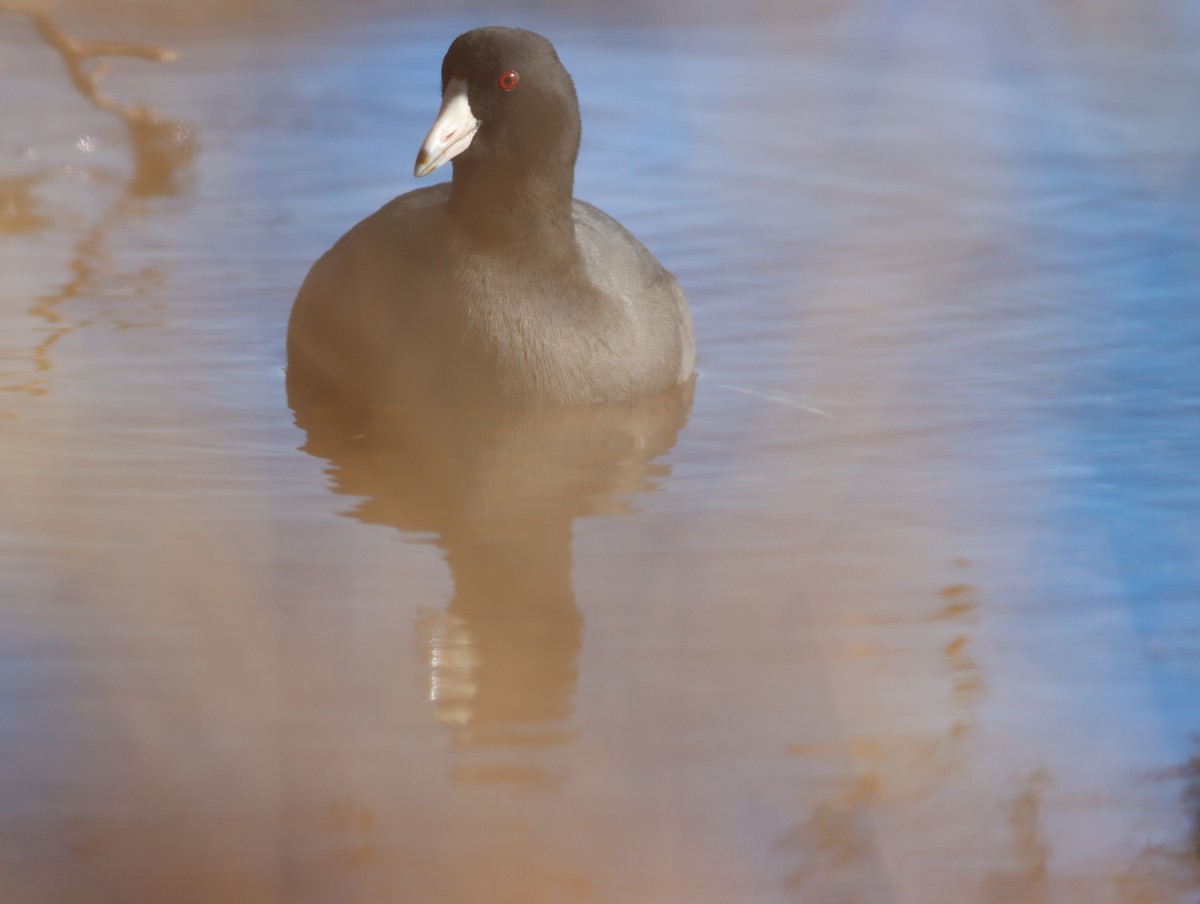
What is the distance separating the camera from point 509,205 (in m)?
3.01

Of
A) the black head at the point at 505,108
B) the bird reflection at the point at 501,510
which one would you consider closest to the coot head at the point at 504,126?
the black head at the point at 505,108

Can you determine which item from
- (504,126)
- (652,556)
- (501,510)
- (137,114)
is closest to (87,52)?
(137,114)

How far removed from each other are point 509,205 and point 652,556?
74cm

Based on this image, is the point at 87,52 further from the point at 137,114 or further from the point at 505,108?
the point at 505,108

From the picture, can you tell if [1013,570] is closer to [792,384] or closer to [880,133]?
[792,384]

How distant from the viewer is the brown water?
1913 millimetres

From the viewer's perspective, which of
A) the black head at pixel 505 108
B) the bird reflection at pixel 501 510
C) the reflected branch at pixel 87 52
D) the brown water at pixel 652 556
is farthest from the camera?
the reflected branch at pixel 87 52

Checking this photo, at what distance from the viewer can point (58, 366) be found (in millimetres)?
3217

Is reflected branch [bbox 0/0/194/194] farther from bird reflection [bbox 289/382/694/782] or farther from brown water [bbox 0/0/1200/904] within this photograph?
bird reflection [bbox 289/382/694/782]

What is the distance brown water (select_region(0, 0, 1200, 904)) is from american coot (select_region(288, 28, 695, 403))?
94 millimetres

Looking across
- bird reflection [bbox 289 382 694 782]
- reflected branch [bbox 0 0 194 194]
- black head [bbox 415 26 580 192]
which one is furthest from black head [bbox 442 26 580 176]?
reflected branch [bbox 0 0 194 194]

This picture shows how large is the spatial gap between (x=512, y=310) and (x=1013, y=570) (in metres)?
0.95

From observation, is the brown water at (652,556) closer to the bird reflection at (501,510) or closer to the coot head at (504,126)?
the bird reflection at (501,510)

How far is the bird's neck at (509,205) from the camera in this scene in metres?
3.00
